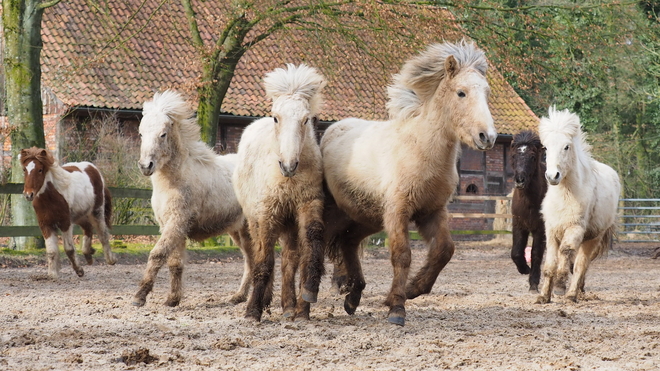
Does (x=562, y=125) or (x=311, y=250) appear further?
(x=562, y=125)

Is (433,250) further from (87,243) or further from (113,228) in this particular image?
(113,228)

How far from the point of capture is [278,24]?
1545 cm

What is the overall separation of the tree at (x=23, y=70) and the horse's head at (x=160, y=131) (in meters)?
6.64

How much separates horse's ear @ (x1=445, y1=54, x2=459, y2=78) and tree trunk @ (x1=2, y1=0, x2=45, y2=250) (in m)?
9.73

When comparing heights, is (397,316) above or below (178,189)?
below

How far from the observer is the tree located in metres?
14.5

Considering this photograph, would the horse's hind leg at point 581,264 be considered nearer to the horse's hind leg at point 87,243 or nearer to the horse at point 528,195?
the horse at point 528,195

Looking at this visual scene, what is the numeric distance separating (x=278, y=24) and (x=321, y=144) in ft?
26.8

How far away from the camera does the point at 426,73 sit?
7121mm

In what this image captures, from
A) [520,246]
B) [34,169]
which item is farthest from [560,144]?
[34,169]

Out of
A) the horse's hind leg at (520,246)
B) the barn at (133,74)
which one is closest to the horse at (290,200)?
the horse's hind leg at (520,246)

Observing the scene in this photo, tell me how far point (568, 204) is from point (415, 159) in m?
3.24

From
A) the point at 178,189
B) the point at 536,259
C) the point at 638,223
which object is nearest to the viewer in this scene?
the point at 178,189

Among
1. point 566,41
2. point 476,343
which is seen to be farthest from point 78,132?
point 476,343
